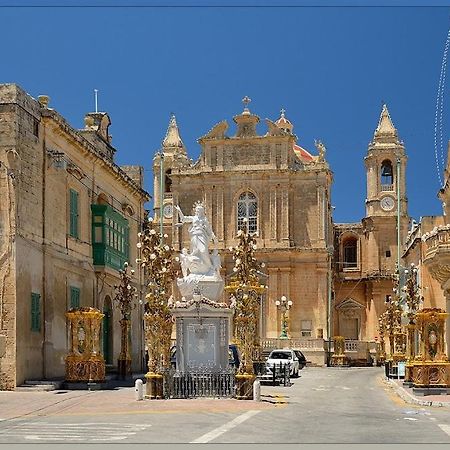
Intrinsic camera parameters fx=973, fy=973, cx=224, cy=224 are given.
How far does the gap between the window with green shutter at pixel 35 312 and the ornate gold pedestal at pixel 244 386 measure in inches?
310

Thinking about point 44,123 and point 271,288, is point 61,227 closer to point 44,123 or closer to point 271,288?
point 44,123

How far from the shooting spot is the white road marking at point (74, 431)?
14.1m

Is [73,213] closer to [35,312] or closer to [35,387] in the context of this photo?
[35,312]

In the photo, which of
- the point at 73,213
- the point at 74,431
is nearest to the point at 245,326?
the point at 74,431

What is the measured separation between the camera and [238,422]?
55.9 feet

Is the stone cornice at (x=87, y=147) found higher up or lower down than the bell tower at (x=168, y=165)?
lower down

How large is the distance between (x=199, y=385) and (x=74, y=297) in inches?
403

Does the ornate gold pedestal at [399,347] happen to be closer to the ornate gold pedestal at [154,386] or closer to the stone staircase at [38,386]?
the stone staircase at [38,386]

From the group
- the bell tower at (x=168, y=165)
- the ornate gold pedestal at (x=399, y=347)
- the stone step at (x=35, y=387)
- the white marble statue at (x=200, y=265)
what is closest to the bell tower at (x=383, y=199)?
the bell tower at (x=168, y=165)

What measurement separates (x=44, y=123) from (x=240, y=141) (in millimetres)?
33433

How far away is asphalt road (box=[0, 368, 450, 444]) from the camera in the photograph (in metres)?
14.3

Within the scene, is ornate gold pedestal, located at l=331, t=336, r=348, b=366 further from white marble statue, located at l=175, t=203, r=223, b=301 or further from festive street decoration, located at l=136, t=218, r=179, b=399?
festive street decoration, located at l=136, t=218, r=179, b=399

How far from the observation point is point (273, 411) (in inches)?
780

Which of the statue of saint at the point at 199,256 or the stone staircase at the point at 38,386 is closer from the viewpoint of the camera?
the stone staircase at the point at 38,386
